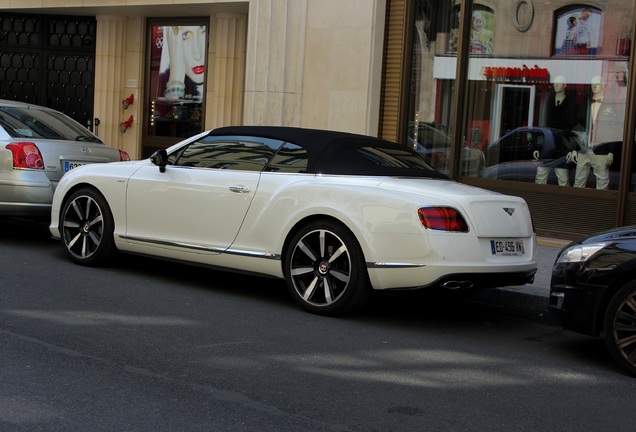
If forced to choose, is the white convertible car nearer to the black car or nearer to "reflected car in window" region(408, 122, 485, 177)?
the black car

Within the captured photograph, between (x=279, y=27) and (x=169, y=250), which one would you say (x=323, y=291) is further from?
(x=279, y=27)

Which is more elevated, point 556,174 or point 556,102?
point 556,102

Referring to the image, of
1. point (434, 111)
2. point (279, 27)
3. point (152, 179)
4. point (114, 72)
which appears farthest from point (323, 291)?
point (114, 72)

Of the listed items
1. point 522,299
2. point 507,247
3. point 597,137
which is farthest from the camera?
point 597,137

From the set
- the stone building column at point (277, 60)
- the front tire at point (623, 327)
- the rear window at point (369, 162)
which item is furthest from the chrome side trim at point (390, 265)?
the stone building column at point (277, 60)

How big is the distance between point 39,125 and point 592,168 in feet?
22.9

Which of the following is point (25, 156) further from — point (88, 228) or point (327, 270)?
point (327, 270)

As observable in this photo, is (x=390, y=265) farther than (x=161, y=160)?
No

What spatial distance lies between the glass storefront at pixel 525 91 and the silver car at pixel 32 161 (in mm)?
5032

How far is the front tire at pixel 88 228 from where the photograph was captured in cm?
891

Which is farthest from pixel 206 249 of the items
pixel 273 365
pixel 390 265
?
pixel 273 365

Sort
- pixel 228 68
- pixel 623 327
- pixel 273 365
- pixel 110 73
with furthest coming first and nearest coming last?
pixel 110 73 < pixel 228 68 < pixel 623 327 < pixel 273 365

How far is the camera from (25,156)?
10.2 m

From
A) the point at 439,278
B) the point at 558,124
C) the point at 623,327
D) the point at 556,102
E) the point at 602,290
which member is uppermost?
the point at 556,102
